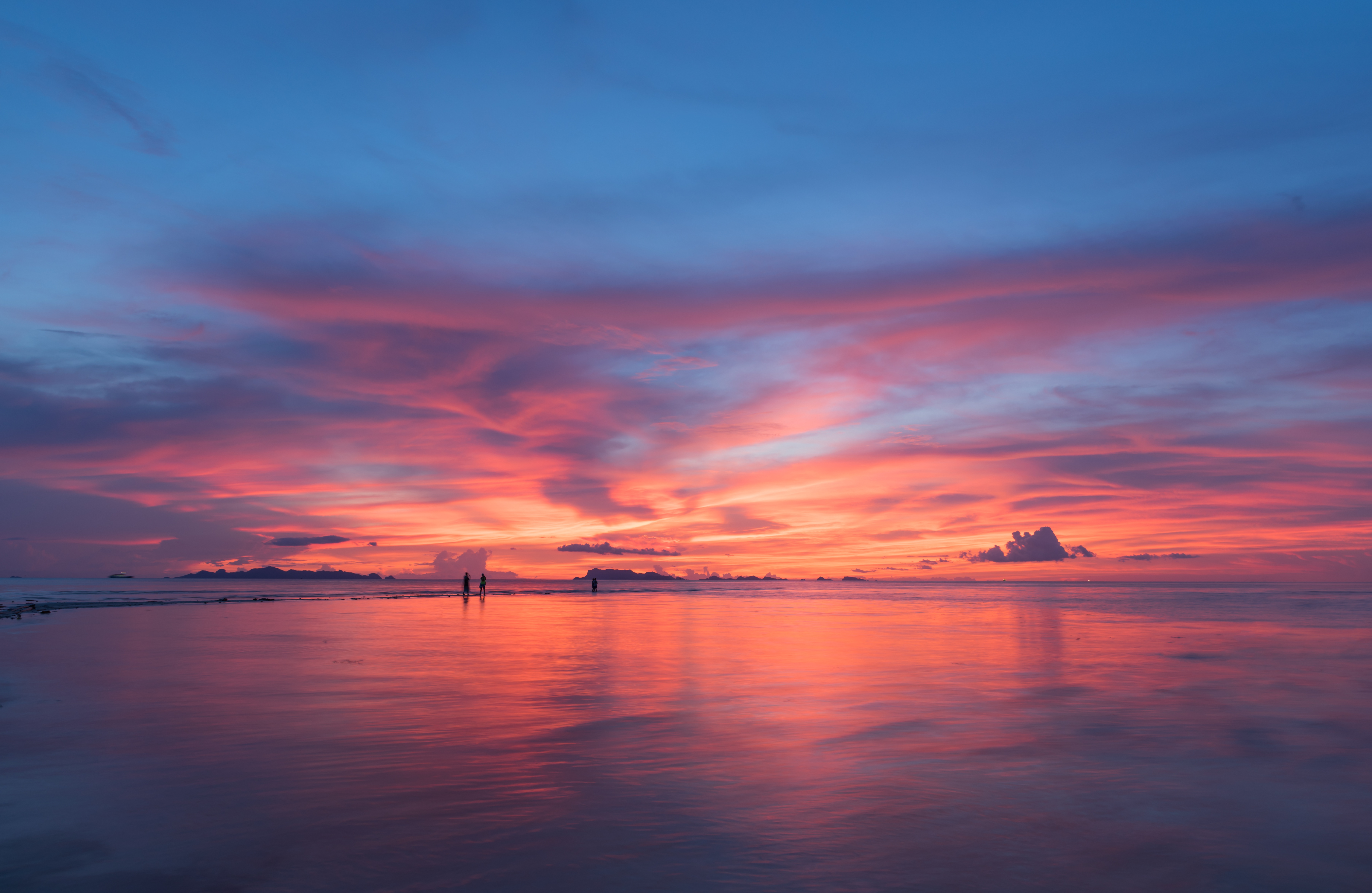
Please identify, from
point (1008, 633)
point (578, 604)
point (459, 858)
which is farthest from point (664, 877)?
point (578, 604)

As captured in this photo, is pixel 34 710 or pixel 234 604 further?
pixel 234 604

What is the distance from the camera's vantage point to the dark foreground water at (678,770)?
7.22 m

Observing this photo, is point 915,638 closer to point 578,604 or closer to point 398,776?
point 398,776

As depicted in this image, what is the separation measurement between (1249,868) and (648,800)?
5.88 m

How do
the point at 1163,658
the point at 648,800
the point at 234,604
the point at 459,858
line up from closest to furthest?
the point at 459,858 < the point at 648,800 < the point at 1163,658 < the point at 234,604

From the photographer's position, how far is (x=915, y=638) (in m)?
31.7

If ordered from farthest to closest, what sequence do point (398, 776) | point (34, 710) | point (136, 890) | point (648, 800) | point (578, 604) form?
1. point (578, 604)
2. point (34, 710)
3. point (398, 776)
4. point (648, 800)
5. point (136, 890)

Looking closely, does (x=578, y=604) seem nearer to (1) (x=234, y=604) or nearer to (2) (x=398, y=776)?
(1) (x=234, y=604)

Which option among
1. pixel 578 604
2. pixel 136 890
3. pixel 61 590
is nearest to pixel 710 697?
pixel 136 890

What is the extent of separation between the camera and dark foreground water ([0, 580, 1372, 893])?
7219 millimetres

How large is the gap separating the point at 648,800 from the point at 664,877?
2.33 metres

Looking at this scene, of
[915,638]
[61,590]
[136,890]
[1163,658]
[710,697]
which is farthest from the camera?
[61,590]

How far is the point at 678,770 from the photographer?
1062 centimetres

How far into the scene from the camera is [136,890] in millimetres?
6586
